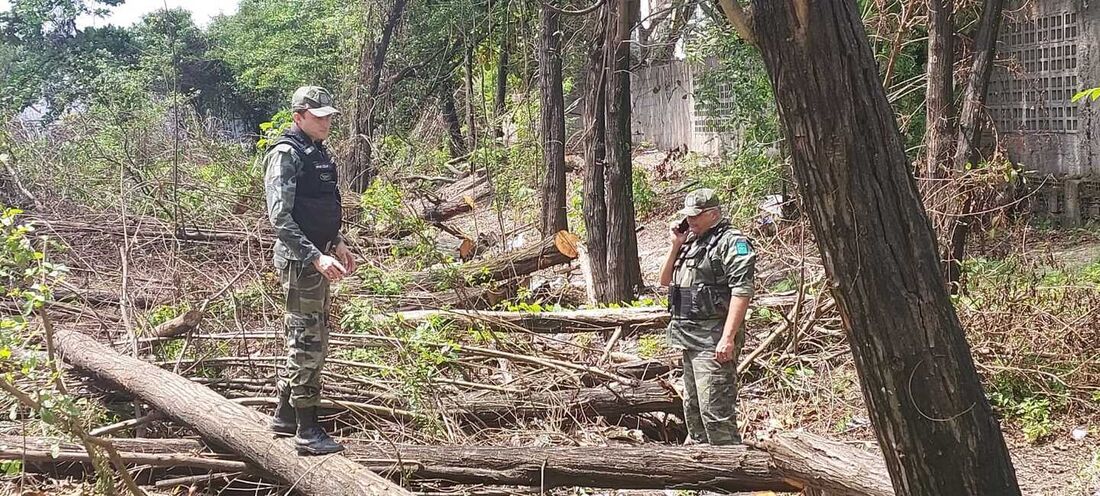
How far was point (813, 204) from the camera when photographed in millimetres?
2660

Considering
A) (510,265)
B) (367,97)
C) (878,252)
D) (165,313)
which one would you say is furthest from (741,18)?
(367,97)

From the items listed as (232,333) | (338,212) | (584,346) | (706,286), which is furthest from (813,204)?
(232,333)

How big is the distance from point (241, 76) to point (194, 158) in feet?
74.7

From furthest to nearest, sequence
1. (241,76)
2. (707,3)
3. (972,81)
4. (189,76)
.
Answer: (189,76)
(241,76)
(707,3)
(972,81)

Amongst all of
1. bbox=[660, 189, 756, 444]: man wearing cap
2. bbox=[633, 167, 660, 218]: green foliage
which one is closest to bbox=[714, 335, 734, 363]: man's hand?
bbox=[660, 189, 756, 444]: man wearing cap

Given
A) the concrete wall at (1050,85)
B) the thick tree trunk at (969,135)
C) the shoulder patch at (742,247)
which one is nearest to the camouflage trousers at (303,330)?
the shoulder patch at (742,247)

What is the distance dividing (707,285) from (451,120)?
16.5 meters

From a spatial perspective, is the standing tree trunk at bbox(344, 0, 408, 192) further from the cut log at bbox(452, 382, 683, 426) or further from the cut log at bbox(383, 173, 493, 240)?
the cut log at bbox(452, 382, 683, 426)

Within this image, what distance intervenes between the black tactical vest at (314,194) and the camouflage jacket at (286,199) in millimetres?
34

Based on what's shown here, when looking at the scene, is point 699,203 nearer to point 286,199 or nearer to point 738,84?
point 286,199

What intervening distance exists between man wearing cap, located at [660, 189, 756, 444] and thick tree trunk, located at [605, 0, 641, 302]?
3.34m

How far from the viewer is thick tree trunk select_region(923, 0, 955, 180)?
7188 millimetres

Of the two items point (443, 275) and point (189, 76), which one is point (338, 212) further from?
point (189, 76)

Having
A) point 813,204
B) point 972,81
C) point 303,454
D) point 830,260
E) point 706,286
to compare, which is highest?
point 972,81
